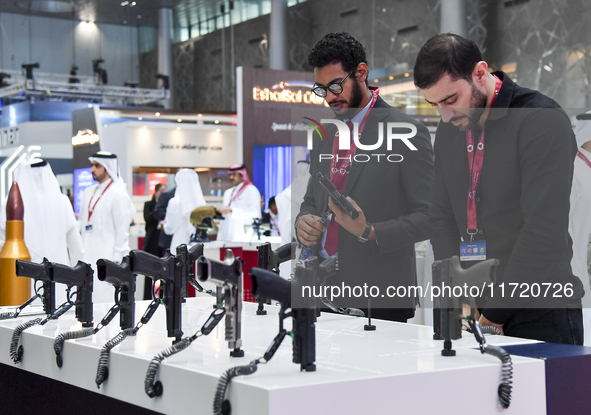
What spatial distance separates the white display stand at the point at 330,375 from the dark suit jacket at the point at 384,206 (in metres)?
0.34

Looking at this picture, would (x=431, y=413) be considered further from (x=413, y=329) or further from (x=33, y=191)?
(x=33, y=191)

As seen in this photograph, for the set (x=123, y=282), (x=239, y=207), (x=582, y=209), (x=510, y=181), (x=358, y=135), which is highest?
(x=358, y=135)

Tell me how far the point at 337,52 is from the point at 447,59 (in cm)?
37

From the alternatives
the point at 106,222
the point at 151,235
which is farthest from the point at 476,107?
the point at 151,235

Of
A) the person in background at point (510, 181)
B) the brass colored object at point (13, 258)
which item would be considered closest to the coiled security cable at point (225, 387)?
the person in background at point (510, 181)

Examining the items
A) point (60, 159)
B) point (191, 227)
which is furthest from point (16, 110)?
point (191, 227)

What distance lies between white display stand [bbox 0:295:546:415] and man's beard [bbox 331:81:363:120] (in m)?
0.60

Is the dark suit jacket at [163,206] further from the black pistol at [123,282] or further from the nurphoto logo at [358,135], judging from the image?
the black pistol at [123,282]

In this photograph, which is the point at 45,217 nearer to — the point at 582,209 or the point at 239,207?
the point at 582,209

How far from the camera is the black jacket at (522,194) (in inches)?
66.3

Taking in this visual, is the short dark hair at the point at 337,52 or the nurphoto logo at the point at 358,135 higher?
the short dark hair at the point at 337,52

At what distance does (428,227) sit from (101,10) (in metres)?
19.5

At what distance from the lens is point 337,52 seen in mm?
1986

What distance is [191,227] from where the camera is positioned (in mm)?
7820
